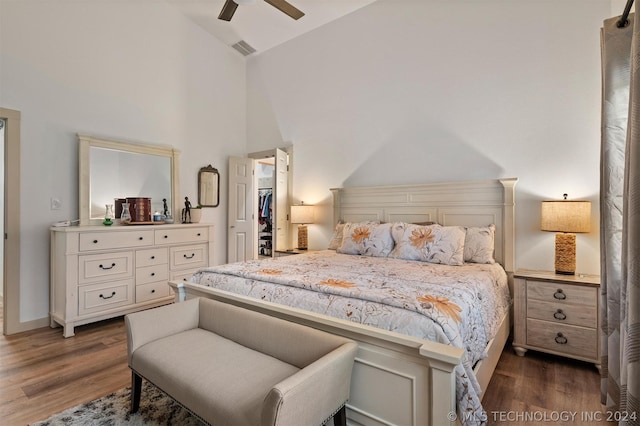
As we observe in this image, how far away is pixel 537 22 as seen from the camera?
2889mm

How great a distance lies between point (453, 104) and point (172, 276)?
3695mm

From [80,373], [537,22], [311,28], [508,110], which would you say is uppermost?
[311,28]

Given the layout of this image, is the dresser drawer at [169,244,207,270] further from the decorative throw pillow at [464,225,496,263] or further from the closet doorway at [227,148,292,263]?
the decorative throw pillow at [464,225,496,263]

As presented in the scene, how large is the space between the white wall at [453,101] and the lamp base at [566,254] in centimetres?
21

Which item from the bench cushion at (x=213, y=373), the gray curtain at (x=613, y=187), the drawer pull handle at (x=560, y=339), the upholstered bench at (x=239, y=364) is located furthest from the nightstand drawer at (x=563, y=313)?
the bench cushion at (x=213, y=373)

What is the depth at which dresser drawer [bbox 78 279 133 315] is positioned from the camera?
3076mm

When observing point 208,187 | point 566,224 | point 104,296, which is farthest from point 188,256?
point 566,224

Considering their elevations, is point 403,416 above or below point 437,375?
below

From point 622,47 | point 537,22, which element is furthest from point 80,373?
point 537,22

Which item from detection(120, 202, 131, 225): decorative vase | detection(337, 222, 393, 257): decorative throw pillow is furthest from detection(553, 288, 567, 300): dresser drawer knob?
detection(120, 202, 131, 225): decorative vase

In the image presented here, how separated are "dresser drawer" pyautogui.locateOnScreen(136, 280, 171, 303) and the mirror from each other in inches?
53.4

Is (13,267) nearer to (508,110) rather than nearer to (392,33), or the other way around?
(392,33)

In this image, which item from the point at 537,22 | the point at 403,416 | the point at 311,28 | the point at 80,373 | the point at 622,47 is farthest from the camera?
the point at 311,28

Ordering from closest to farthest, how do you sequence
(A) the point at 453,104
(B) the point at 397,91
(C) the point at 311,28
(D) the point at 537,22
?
(D) the point at 537,22, (A) the point at 453,104, (B) the point at 397,91, (C) the point at 311,28
